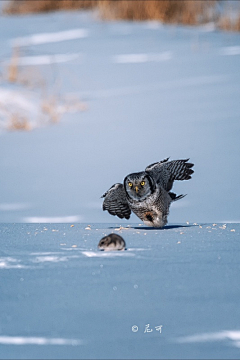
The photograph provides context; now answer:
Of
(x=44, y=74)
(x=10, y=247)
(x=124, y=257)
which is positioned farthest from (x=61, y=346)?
(x=44, y=74)

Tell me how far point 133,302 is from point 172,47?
8470 millimetres

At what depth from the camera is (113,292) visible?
2994 millimetres

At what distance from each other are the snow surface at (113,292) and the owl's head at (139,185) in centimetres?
26

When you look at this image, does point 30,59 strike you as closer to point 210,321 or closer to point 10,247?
point 10,247

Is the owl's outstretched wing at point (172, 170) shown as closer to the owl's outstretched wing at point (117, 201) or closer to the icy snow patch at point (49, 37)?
the owl's outstretched wing at point (117, 201)

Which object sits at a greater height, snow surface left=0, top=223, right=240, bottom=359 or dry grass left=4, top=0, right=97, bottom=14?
dry grass left=4, top=0, right=97, bottom=14

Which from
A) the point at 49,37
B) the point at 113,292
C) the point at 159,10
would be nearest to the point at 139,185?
the point at 113,292

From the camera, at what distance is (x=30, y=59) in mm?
10109

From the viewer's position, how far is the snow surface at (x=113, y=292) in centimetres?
256

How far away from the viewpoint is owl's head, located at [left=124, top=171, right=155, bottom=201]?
397 cm

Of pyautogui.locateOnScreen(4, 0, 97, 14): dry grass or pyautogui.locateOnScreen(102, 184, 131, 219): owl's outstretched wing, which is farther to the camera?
pyautogui.locateOnScreen(4, 0, 97, 14): dry grass

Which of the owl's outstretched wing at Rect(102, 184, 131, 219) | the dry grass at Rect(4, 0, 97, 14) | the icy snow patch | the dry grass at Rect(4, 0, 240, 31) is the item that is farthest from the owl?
the dry grass at Rect(4, 0, 97, 14)

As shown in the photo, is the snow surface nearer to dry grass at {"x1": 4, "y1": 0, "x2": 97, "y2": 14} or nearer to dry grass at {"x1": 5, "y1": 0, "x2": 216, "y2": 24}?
dry grass at {"x1": 5, "y1": 0, "x2": 216, "y2": 24}

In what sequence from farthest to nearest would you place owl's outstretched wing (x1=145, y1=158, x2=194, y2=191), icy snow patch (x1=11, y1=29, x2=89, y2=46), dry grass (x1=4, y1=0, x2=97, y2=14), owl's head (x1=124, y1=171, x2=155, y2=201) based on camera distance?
dry grass (x1=4, y1=0, x2=97, y2=14) → icy snow patch (x1=11, y1=29, x2=89, y2=46) → owl's outstretched wing (x1=145, y1=158, x2=194, y2=191) → owl's head (x1=124, y1=171, x2=155, y2=201)
